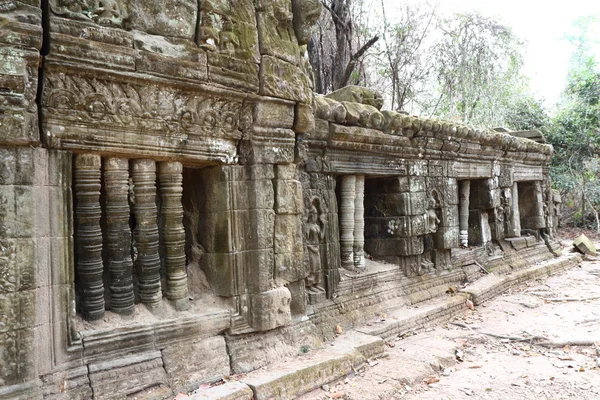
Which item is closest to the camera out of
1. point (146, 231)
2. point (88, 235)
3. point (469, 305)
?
point (88, 235)

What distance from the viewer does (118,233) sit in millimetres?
3117

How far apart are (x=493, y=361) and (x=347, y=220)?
7.23 ft

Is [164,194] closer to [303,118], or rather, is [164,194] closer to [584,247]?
[303,118]

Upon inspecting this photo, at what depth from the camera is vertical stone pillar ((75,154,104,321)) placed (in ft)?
9.68

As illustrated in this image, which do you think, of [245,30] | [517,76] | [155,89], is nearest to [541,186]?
[517,76]

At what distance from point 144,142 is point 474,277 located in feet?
20.1

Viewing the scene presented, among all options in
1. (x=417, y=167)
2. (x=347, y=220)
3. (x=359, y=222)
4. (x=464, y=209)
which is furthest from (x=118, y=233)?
(x=464, y=209)

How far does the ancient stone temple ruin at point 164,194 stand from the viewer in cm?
260

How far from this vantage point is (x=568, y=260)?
986 cm

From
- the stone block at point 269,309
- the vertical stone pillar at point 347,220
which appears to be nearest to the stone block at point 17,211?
the stone block at point 269,309

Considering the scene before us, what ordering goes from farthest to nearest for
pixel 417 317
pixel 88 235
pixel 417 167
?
pixel 417 167, pixel 417 317, pixel 88 235

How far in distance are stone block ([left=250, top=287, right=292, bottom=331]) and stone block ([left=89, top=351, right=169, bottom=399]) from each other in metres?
0.87

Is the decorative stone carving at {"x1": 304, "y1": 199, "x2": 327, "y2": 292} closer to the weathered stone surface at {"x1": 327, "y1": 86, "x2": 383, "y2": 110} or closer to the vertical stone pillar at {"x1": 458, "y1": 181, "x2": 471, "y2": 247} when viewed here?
the weathered stone surface at {"x1": 327, "y1": 86, "x2": 383, "y2": 110}

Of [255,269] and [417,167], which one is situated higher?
[417,167]
